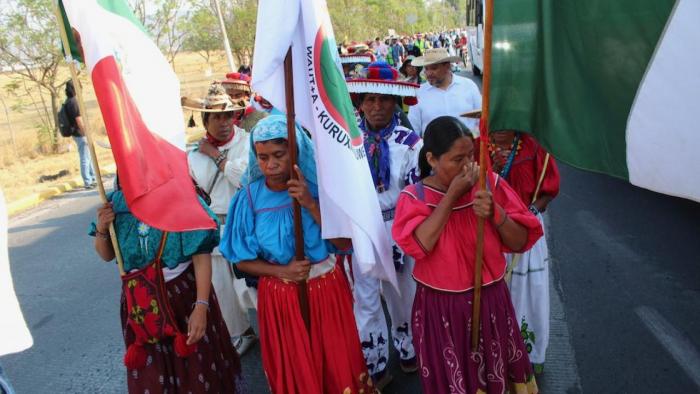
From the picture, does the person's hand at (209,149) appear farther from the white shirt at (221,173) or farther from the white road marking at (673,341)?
the white road marking at (673,341)

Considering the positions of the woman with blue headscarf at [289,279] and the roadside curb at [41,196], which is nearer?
the woman with blue headscarf at [289,279]

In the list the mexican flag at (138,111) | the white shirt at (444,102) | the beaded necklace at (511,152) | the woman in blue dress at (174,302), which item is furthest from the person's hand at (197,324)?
the white shirt at (444,102)

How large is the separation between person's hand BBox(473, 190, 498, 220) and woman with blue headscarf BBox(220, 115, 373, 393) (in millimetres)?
708

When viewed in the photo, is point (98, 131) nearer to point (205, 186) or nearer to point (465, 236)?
point (205, 186)

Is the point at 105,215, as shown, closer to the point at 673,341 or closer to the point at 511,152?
the point at 511,152

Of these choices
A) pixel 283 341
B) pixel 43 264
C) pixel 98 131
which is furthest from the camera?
pixel 98 131

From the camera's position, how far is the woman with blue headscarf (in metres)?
2.66

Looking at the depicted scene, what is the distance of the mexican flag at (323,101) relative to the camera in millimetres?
2301

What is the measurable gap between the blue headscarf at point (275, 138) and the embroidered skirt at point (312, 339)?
52 centimetres

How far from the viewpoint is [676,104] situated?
5.64 ft

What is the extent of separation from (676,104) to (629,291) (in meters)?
3.07

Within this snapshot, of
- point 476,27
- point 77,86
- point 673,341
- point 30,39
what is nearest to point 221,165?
point 77,86

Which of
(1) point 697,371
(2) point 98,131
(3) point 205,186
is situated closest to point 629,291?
(1) point 697,371

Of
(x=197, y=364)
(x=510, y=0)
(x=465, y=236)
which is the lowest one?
(x=197, y=364)
